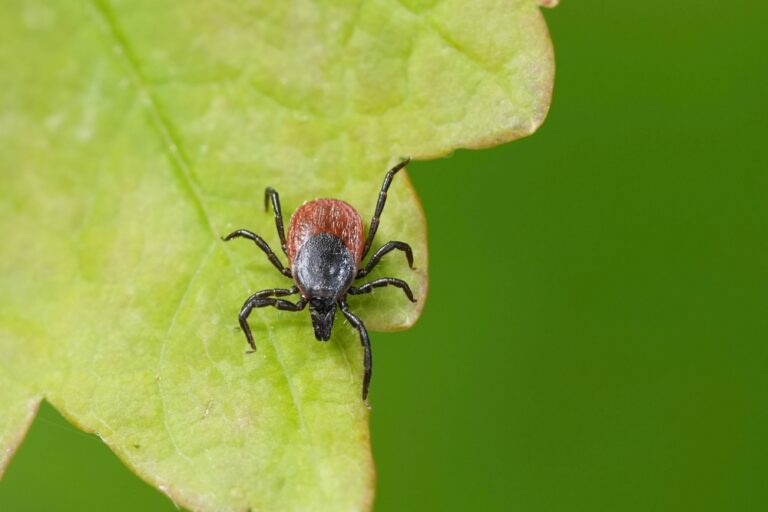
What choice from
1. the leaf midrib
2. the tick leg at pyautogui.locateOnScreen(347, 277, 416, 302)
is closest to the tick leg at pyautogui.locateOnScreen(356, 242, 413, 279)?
the tick leg at pyautogui.locateOnScreen(347, 277, 416, 302)

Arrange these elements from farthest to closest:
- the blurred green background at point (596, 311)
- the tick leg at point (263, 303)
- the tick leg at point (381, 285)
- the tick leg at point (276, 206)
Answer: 1. the blurred green background at point (596, 311)
2. the tick leg at point (276, 206)
3. the tick leg at point (381, 285)
4. the tick leg at point (263, 303)

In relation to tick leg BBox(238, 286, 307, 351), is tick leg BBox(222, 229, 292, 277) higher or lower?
higher

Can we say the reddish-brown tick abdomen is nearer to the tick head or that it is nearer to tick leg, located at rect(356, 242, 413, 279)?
tick leg, located at rect(356, 242, 413, 279)

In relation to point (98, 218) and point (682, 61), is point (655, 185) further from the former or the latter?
point (98, 218)

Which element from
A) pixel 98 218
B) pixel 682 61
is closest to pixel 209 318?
pixel 98 218

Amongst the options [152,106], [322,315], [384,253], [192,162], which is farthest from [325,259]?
[152,106]

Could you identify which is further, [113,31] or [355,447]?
[113,31]

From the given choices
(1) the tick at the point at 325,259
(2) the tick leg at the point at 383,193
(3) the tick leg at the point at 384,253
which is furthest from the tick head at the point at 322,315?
(2) the tick leg at the point at 383,193

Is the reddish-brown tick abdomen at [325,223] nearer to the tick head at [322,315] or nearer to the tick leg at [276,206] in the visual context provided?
the tick leg at [276,206]
